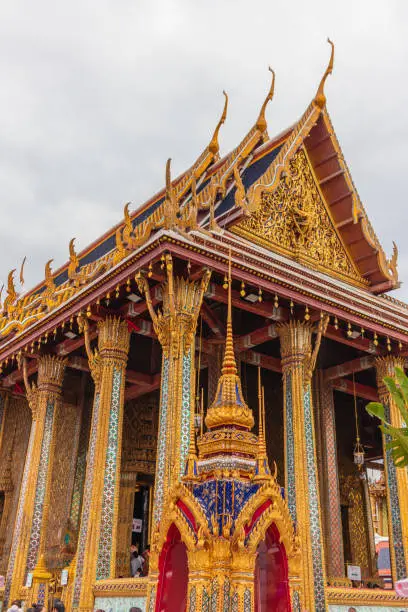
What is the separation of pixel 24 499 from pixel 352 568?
17.4 feet

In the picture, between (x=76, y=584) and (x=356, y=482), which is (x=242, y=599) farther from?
(x=356, y=482)

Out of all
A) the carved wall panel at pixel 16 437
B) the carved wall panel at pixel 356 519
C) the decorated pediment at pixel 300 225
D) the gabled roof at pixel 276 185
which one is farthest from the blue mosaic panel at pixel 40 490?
the carved wall panel at pixel 356 519

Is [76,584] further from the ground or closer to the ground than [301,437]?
closer to the ground

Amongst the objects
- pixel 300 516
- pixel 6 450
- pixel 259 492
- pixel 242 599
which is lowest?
pixel 242 599

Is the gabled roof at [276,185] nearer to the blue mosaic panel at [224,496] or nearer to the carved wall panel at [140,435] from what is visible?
the carved wall panel at [140,435]

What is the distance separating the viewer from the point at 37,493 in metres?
10.6

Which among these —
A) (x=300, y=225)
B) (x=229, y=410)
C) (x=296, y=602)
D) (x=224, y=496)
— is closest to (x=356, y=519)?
(x=300, y=225)

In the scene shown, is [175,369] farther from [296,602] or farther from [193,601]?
[193,601]

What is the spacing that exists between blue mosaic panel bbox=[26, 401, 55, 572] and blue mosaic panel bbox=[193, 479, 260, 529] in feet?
24.1

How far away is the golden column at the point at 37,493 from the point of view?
32.7 ft

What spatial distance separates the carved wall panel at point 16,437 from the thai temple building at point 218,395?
0.15ft

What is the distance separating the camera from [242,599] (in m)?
3.50

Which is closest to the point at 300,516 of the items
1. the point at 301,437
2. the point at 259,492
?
the point at 301,437

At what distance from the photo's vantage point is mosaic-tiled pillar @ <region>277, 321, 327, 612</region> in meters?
8.45
